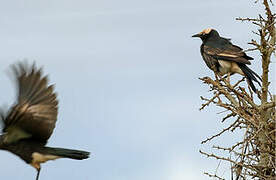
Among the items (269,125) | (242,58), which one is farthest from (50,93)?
(242,58)

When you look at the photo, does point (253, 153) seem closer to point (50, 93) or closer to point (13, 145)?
point (50, 93)

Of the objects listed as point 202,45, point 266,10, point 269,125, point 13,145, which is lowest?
point 13,145

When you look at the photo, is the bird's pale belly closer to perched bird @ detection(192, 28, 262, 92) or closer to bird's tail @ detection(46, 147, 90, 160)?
perched bird @ detection(192, 28, 262, 92)

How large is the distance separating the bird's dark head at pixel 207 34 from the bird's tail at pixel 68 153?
442 cm

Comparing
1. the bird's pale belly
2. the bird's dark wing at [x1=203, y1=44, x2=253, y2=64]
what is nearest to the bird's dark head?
the bird's dark wing at [x1=203, y1=44, x2=253, y2=64]

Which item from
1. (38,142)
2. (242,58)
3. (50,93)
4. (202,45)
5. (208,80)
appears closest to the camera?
(50,93)

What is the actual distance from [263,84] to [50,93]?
2462mm

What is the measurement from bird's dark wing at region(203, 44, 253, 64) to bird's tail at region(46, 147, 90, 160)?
3.56 metres

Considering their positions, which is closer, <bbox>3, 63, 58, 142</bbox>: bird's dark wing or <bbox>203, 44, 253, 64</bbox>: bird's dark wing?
<bbox>3, 63, 58, 142</bbox>: bird's dark wing

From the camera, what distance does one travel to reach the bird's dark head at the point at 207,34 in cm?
986

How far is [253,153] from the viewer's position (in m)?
6.14

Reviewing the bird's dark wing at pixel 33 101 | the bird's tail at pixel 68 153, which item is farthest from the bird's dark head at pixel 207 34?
the bird's dark wing at pixel 33 101

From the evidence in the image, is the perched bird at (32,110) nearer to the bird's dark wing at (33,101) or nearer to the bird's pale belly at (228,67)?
the bird's dark wing at (33,101)

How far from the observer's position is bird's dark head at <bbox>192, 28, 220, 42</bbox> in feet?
32.3
